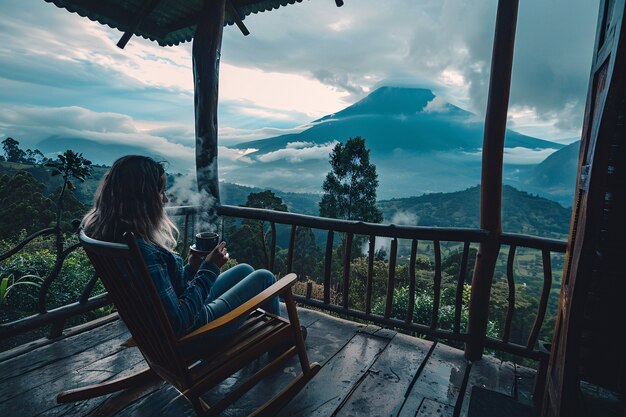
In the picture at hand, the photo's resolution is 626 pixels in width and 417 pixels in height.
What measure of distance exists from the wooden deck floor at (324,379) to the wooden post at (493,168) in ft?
1.03

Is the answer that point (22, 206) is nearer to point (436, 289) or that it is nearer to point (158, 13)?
point (158, 13)

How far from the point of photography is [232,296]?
1688mm

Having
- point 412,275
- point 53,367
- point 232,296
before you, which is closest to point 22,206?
point 53,367

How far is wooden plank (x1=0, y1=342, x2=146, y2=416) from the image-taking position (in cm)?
169

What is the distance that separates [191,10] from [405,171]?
19155 cm

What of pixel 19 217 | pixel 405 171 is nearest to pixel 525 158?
pixel 405 171

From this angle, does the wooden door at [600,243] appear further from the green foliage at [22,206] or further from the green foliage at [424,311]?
the green foliage at [22,206]

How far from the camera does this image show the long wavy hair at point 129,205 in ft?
4.38

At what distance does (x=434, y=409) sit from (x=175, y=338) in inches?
55.3

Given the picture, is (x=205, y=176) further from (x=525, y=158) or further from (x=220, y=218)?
(x=525, y=158)

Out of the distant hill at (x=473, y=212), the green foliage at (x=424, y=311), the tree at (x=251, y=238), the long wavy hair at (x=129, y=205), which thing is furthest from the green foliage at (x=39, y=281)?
the distant hill at (x=473, y=212)

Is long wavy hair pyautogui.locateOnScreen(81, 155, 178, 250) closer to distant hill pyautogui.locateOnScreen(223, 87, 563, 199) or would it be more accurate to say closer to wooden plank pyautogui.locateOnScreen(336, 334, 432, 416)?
wooden plank pyautogui.locateOnScreen(336, 334, 432, 416)

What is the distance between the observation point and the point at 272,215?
284cm

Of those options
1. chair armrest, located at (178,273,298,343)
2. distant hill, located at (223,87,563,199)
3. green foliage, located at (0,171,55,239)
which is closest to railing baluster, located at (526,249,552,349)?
chair armrest, located at (178,273,298,343)
